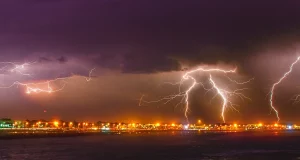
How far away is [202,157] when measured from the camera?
46.0 meters

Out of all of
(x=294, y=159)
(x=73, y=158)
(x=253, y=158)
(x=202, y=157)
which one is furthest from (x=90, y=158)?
(x=294, y=159)

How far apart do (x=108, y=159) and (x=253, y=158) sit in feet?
48.4

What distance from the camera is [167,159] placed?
43969 millimetres

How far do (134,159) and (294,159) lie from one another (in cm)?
1582

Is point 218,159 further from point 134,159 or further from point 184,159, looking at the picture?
point 134,159

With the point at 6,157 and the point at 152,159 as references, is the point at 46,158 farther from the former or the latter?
the point at 152,159

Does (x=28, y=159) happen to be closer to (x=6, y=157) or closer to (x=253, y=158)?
(x=6, y=157)

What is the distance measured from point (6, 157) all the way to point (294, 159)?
2917 cm

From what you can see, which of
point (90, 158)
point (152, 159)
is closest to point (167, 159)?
point (152, 159)

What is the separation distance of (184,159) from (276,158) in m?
9.88

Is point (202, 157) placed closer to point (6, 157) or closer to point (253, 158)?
point (253, 158)

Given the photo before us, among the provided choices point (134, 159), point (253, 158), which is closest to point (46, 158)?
point (134, 159)

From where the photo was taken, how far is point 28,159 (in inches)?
1743

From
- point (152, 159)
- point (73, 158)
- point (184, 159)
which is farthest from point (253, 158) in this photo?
point (73, 158)
